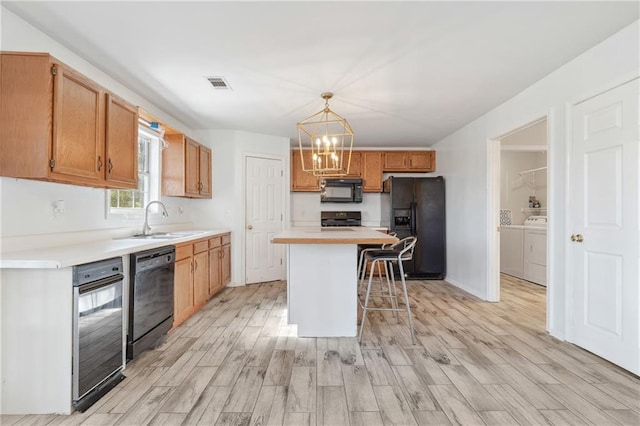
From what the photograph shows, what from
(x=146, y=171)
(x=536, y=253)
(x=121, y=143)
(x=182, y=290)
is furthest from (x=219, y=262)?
(x=536, y=253)

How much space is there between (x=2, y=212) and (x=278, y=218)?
11.3 feet

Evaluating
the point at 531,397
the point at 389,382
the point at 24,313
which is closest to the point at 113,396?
the point at 24,313

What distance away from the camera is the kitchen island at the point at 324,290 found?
2758 millimetres

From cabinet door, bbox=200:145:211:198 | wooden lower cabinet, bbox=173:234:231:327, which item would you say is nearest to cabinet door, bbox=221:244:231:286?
wooden lower cabinet, bbox=173:234:231:327

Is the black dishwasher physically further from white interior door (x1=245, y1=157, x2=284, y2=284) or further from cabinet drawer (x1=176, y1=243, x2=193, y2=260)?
white interior door (x1=245, y1=157, x2=284, y2=284)

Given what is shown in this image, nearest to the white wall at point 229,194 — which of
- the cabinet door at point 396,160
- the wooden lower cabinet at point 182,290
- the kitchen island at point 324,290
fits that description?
the wooden lower cabinet at point 182,290

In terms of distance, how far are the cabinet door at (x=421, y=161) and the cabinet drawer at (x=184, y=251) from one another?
4.07 m

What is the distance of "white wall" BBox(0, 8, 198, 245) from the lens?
6.31 feet

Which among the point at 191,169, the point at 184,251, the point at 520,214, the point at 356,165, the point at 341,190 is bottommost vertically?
the point at 184,251

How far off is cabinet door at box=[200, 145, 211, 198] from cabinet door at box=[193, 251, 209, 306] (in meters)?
1.13

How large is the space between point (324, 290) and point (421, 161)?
12.3 feet

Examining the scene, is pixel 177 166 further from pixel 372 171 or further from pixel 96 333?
pixel 372 171

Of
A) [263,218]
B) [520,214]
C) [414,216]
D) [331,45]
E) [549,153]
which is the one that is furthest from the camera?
[520,214]

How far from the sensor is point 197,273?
3.38 m
